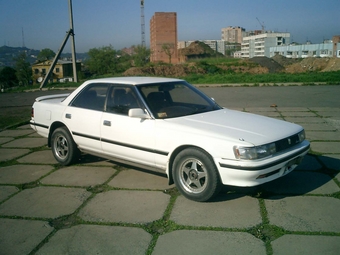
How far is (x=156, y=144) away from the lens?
451 cm

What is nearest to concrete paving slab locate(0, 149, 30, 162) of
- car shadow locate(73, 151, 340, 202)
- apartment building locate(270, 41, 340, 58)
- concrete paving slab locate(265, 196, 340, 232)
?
car shadow locate(73, 151, 340, 202)

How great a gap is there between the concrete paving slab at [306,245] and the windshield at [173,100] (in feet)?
7.27

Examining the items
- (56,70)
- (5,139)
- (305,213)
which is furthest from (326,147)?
(56,70)

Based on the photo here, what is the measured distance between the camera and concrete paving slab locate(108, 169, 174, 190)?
188 inches

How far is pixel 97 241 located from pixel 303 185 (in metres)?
2.83

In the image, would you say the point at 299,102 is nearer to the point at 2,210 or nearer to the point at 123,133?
the point at 123,133

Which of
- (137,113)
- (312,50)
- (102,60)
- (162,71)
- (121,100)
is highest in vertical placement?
(312,50)

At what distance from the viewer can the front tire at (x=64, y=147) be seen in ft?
18.8

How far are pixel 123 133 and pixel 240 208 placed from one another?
191 centimetres

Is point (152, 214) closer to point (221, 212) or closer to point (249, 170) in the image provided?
point (221, 212)

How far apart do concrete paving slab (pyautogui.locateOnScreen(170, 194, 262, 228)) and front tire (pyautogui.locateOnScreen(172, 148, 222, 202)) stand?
128 millimetres

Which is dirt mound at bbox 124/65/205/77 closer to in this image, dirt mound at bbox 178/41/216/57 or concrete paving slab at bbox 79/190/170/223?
concrete paving slab at bbox 79/190/170/223

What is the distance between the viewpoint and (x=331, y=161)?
5.71 m

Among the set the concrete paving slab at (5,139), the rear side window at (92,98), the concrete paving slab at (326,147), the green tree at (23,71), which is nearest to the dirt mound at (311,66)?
the concrete paving slab at (326,147)
